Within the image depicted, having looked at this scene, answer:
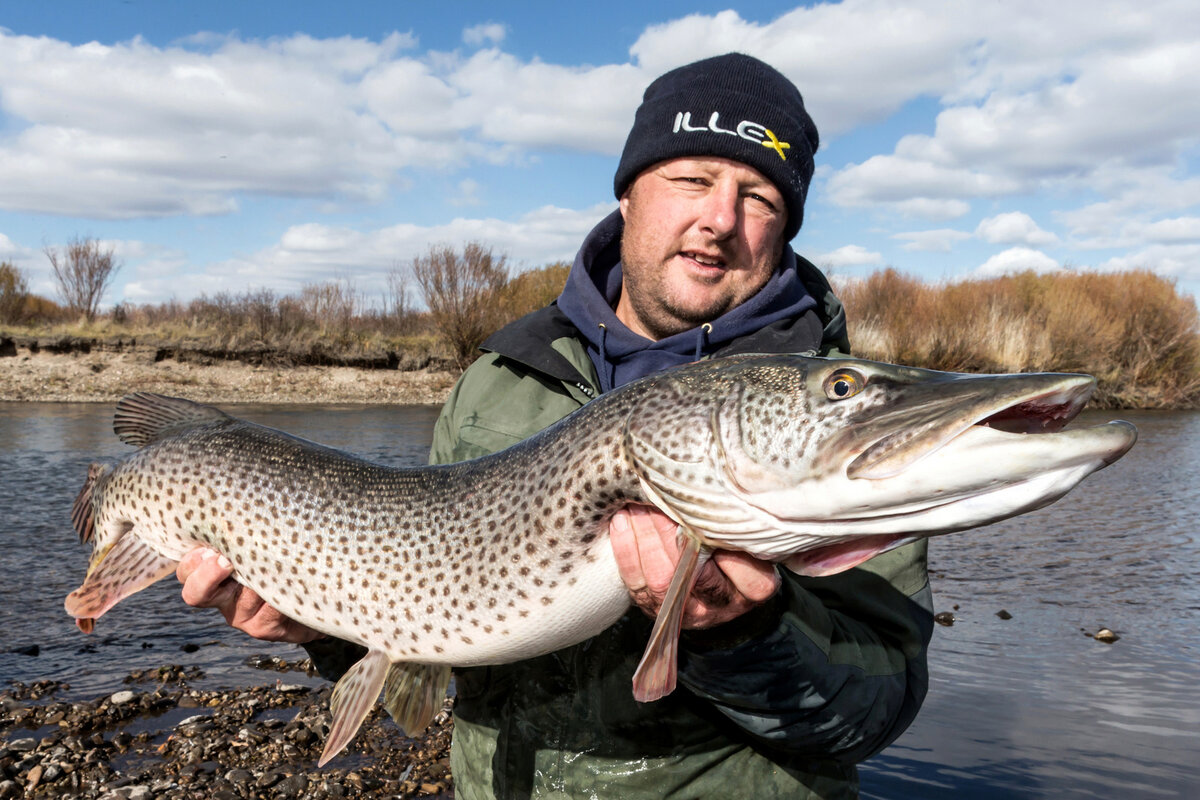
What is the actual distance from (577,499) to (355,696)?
0.84 m

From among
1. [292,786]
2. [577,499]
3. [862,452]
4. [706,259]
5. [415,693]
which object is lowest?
[292,786]

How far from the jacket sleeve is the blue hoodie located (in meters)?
0.84

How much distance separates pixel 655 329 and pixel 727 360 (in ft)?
3.27

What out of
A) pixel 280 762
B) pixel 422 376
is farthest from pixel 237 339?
pixel 280 762

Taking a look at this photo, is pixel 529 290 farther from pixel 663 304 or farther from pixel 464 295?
pixel 663 304

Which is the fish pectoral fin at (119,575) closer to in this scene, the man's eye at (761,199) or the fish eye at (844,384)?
the fish eye at (844,384)

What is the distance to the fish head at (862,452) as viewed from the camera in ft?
4.50

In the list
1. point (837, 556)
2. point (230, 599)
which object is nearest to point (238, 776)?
point (230, 599)

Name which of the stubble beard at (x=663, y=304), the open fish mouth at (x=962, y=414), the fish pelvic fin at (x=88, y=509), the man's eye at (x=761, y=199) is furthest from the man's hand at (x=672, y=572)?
the fish pelvic fin at (x=88, y=509)

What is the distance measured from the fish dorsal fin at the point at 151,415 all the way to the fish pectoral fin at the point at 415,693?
109 centimetres

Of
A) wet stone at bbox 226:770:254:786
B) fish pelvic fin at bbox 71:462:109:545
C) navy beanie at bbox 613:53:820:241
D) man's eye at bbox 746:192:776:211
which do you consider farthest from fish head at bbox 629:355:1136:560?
wet stone at bbox 226:770:254:786

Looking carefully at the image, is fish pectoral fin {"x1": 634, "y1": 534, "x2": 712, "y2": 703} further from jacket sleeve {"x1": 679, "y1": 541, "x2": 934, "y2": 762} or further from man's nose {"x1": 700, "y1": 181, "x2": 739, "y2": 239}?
man's nose {"x1": 700, "y1": 181, "x2": 739, "y2": 239}

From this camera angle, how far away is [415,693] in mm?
2162

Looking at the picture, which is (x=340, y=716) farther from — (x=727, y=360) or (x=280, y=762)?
(x=280, y=762)
